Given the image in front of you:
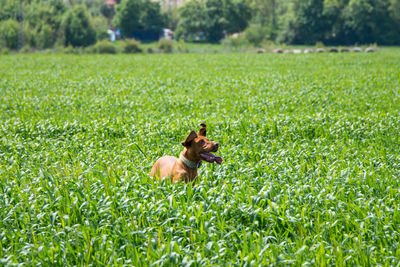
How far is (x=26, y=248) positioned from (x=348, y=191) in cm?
432

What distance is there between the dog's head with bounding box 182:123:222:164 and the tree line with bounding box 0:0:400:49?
71.2 m

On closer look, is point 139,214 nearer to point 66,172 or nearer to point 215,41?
point 66,172

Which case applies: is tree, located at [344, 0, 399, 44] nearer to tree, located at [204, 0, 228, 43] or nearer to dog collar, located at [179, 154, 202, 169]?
tree, located at [204, 0, 228, 43]

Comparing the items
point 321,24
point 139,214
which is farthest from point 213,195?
point 321,24

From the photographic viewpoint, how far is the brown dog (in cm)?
559

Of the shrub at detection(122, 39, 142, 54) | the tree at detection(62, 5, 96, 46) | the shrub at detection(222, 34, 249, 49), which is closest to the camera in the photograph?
the shrub at detection(122, 39, 142, 54)

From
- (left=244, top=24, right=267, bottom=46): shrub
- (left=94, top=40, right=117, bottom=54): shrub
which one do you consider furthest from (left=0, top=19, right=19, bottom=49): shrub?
(left=244, top=24, right=267, bottom=46): shrub

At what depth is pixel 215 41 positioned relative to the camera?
110938mm

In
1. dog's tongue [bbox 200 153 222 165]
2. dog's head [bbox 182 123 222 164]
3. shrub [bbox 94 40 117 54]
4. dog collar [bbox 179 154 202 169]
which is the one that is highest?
shrub [bbox 94 40 117 54]

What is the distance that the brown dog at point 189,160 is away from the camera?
559 cm

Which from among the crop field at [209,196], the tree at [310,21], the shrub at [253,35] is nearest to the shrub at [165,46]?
the shrub at [253,35]

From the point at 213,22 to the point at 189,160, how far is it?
107 meters

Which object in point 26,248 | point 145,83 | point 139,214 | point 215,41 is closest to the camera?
point 26,248

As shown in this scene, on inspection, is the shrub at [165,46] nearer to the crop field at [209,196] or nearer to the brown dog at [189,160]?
the crop field at [209,196]
